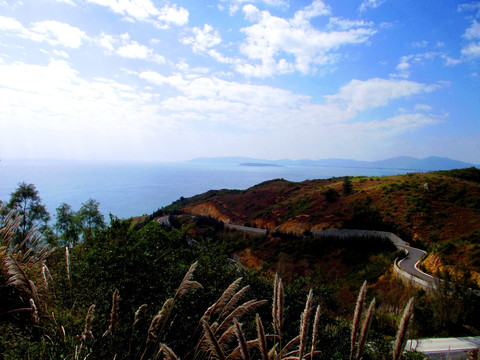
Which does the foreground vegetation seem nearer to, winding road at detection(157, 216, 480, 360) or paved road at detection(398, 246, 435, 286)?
winding road at detection(157, 216, 480, 360)

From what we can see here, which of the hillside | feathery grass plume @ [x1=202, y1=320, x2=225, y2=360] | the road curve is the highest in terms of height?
feathery grass plume @ [x1=202, y1=320, x2=225, y2=360]

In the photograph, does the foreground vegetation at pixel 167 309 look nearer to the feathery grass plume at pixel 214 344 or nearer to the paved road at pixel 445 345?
the feathery grass plume at pixel 214 344

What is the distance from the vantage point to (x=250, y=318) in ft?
17.7

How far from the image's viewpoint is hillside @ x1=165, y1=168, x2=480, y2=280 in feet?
55.7

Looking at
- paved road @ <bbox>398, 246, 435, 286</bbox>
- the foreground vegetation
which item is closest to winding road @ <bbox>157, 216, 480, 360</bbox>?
paved road @ <bbox>398, 246, 435, 286</bbox>

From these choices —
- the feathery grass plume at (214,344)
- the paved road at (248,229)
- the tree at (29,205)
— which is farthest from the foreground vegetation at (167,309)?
the paved road at (248,229)

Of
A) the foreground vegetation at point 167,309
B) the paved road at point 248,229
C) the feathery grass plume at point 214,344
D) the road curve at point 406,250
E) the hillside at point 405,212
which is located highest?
the feathery grass plume at point 214,344

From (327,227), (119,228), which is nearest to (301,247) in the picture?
(327,227)

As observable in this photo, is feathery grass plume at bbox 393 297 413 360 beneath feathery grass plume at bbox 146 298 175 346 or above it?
above

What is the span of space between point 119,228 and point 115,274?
4.83 feet

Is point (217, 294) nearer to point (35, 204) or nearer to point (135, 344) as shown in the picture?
point (135, 344)

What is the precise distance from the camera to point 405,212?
25812 millimetres

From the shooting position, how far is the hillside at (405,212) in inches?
668

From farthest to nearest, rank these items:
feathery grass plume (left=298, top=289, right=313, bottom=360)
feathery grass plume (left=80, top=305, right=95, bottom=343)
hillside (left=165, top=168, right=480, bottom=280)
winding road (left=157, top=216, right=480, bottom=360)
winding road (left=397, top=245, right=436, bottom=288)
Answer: hillside (left=165, top=168, right=480, bottom=280)
winding road (left=397, top=245, right=436, bottom=288)
winding road (left=157, top=216, right=480, bottom=360)
feathery grass plume (left=80, top=305, right=95, bottom=343)
feathery grass plume (left=298, top=289, right=313, bottom=360)
